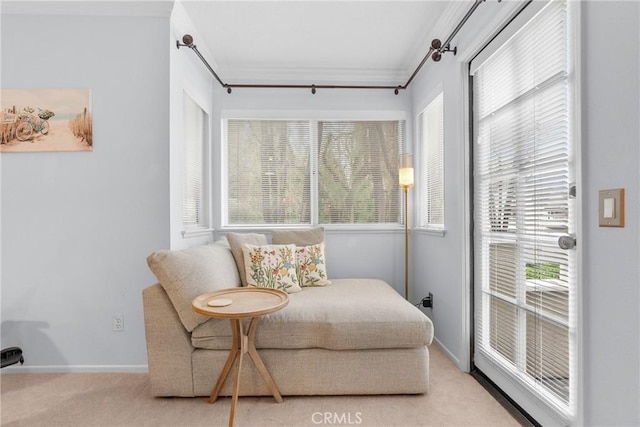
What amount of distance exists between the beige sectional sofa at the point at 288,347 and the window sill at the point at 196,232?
0.60m

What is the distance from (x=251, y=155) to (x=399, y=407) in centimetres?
255

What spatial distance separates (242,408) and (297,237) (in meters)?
1.45

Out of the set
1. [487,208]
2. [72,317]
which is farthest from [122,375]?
[487,208]

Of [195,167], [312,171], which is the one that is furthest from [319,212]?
[195,167]

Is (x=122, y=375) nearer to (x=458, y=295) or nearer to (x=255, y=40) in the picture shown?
(x=458, y=295)

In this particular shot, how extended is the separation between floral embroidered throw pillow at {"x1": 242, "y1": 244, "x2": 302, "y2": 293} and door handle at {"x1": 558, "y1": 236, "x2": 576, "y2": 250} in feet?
5.72

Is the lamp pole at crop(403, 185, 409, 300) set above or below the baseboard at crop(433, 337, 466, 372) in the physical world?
above

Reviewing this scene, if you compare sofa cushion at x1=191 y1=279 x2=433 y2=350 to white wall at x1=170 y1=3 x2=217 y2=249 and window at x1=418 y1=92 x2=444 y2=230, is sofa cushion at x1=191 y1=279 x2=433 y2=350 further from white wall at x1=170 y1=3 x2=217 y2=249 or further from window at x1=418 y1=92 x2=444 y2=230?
window at x1=418 y1=92 x2=444 y2=230

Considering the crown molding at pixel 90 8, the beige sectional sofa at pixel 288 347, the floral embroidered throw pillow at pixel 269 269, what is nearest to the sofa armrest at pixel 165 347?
the beige sectional sofa at pixel 288 347

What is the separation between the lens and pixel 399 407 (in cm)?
185

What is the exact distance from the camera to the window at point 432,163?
2.77 meters

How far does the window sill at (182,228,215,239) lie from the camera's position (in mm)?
2560

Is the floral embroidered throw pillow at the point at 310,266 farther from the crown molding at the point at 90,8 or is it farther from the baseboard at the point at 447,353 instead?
the crown molding at the point at 90,8

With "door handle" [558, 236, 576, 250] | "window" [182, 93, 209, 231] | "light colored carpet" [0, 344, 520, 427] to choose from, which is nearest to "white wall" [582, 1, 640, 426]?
"door handle" [558, 236, 576, 250]
